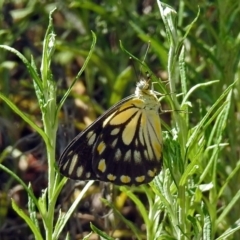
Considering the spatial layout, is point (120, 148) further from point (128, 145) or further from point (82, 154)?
point (82, 154)

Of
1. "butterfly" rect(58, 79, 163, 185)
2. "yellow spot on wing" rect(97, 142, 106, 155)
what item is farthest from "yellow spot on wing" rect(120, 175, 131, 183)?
"yellow spot on wing" rect(97, 142, 106, 155)

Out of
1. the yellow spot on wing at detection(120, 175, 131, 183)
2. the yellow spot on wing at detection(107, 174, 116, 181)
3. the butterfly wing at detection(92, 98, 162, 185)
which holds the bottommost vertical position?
the yellow spot on wing at detection(120, 175, 131, 183)

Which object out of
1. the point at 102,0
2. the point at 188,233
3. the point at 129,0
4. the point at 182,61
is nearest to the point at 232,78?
the point at 182,61

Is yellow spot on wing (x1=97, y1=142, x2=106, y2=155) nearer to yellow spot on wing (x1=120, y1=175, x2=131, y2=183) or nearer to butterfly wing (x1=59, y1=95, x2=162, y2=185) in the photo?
butterfly wing (x1=59, y1=95, x2=162, y2=185)

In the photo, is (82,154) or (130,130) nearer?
(82,154)

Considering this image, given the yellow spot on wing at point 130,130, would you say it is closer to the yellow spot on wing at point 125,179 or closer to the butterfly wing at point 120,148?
the butterfly wing at point 120,148

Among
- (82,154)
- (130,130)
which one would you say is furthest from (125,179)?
(130,130)

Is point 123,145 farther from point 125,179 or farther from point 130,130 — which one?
point 125,179

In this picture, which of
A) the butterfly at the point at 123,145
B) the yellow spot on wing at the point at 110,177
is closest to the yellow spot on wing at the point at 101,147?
the butterfly at the point at 123,145
